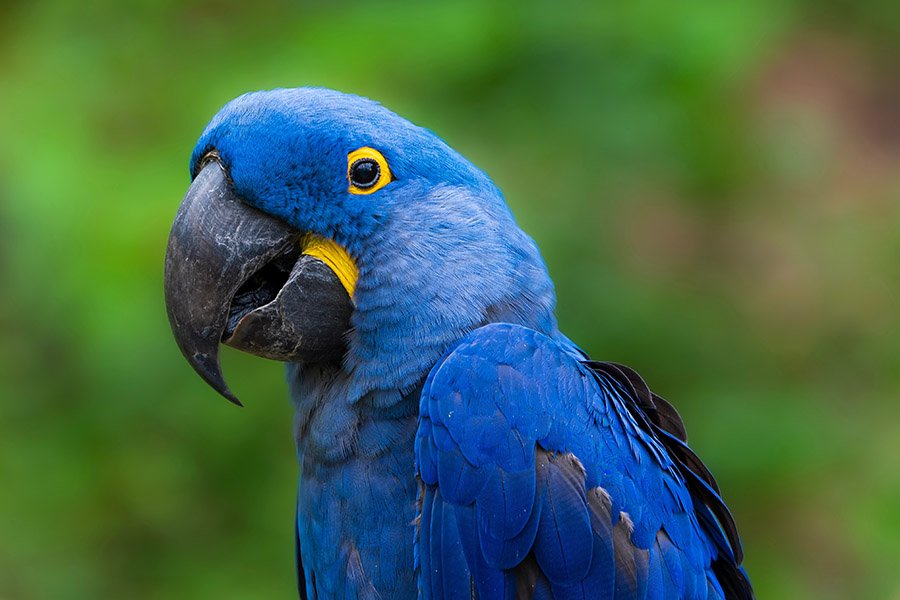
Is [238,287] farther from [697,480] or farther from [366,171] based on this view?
[697,480]

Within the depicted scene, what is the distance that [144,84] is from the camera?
2.86 m

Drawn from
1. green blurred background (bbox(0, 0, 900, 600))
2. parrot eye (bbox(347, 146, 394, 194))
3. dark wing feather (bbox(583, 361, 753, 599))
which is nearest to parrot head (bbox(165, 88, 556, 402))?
parrot eye (bbox(347, 146, 394, 194))

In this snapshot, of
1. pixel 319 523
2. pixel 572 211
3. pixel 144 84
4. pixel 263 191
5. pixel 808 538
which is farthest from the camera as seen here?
pixel 808 538

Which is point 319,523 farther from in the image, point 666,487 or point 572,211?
point 572,211

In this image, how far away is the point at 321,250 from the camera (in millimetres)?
1971

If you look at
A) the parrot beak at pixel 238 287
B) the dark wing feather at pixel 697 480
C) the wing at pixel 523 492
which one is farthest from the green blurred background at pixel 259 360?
the wing at pixel 523 492

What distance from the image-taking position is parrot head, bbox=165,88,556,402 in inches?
75.8

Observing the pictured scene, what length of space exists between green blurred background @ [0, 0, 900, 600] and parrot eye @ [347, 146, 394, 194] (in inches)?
27.9

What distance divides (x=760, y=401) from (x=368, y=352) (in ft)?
5.39

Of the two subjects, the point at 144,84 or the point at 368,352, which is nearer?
the point at 368,352

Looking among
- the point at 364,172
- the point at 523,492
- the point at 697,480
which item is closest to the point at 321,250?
the point at 364,172

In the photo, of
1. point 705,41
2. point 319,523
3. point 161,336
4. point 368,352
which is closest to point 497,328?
point 368,352

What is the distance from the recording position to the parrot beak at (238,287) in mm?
1910

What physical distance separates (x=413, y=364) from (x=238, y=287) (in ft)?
1.11
